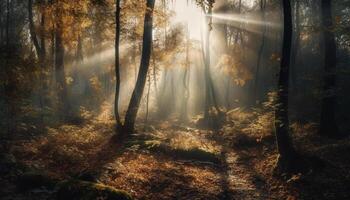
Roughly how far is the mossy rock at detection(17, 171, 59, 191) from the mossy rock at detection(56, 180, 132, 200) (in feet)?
3.26

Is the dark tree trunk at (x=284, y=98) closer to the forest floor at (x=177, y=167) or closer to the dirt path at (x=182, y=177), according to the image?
the forest floor at (x=177, y=167)

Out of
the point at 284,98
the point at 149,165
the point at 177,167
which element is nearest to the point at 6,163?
the point at 149,165

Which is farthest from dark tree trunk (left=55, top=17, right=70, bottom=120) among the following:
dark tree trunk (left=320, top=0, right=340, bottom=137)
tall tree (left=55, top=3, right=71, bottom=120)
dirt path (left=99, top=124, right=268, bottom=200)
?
dark tree trunk (left=320, top=0, right=340, bottom=137)

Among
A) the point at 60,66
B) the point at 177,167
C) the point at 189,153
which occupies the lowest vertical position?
the point at 189,153

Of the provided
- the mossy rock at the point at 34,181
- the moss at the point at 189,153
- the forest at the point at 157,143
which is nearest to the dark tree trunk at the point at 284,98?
the forest at the point at 157,143

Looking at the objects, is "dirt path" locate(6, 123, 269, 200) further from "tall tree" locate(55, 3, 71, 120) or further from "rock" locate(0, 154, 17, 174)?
"tall tree" locate(55, 3, 71, 120)

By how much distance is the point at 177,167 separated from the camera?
14109mm

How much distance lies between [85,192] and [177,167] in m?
5.92

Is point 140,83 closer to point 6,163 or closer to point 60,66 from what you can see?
point 60,66

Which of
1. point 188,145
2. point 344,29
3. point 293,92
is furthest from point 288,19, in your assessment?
point 293,92

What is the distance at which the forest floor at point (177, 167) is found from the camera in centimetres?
1062

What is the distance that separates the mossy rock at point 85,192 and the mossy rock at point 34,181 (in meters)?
0.99

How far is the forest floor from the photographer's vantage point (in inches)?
418

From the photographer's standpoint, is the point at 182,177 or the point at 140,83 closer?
the point at 182,177
